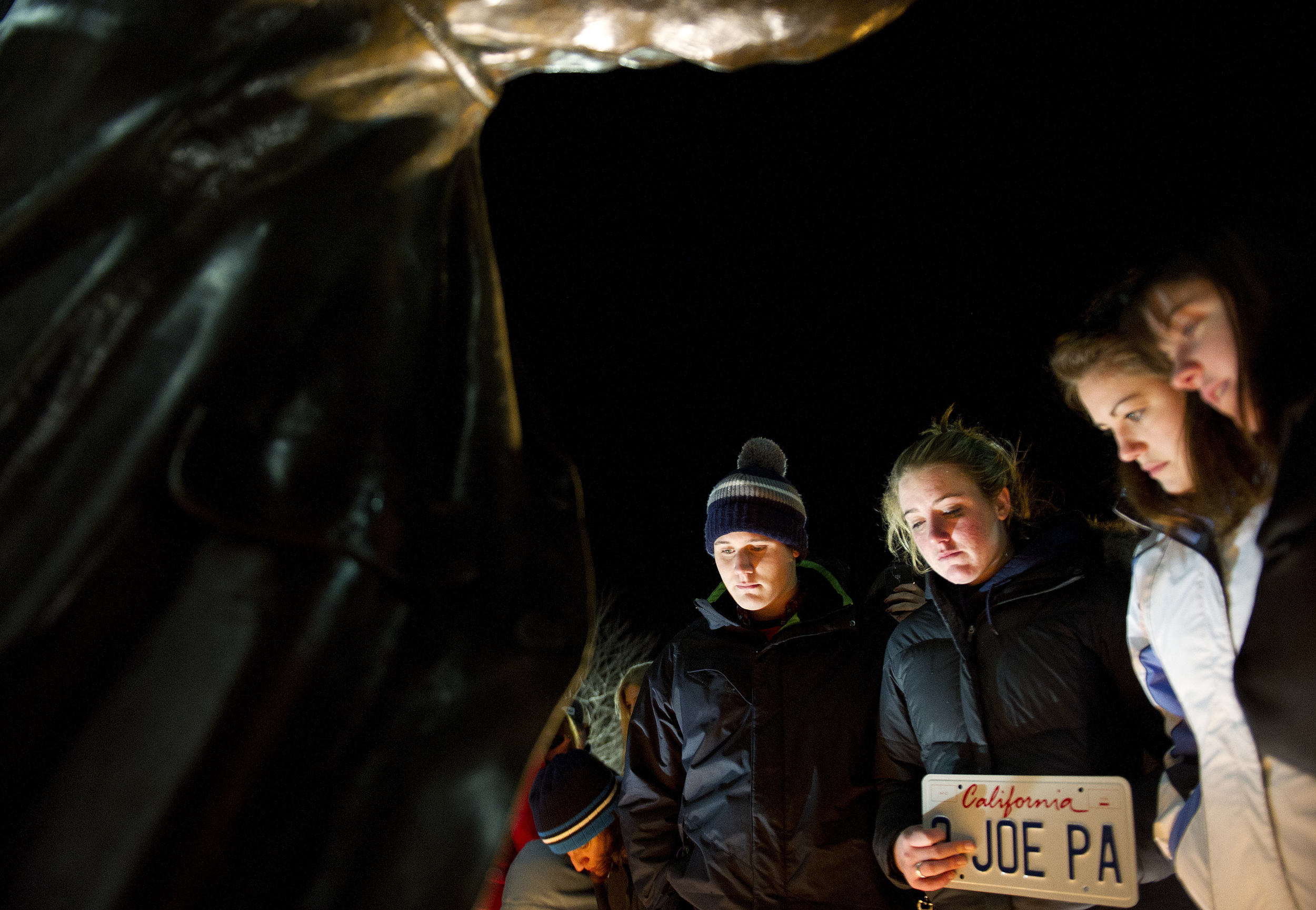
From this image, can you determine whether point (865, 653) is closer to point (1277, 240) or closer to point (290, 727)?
point (1277, 240)

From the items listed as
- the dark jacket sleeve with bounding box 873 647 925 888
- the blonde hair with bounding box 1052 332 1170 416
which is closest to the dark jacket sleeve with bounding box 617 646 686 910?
the dark jacket sleeve with bounding box 873 647 925 888

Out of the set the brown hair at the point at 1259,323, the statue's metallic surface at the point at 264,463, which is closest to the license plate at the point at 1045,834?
the brown hair at the point at 1259,323

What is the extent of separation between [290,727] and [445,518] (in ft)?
0.78

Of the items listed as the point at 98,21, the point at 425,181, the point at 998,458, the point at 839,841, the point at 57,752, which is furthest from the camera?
the point at 998,458

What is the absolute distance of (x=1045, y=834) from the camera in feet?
5.56

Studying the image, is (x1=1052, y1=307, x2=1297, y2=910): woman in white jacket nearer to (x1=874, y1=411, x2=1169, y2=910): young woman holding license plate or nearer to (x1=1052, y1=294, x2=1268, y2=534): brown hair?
(x1=1052, y1=294, x2=1268, y2=534): brown hair

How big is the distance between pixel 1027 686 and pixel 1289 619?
1.12 metres

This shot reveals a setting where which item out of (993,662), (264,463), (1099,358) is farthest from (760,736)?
(264,463)

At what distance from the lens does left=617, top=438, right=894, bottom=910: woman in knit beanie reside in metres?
2.24

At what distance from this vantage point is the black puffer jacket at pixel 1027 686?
1.93 m

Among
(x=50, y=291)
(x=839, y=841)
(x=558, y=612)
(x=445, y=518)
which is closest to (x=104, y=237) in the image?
(x=50, y=291)

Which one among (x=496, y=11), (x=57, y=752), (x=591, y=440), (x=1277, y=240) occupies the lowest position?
(x=57, y=752)

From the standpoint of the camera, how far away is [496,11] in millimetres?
763

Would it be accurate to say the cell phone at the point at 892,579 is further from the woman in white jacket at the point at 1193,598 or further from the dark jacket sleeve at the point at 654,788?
the woman in white jacket at the point at 1193,598
